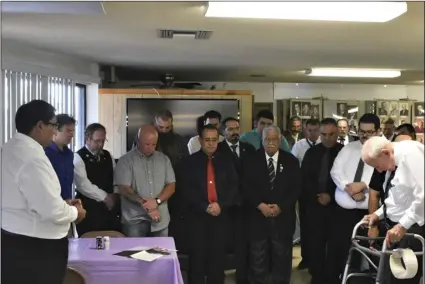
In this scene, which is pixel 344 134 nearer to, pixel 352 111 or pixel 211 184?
pixel 352 111

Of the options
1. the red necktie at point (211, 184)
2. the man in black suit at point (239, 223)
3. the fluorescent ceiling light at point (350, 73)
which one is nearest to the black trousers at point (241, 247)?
the man in black suit at point (239, 223)

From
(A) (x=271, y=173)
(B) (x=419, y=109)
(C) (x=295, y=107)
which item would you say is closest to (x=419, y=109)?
(B) (x=419, y=109)

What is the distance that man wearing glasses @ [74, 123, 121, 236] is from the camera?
104 inches

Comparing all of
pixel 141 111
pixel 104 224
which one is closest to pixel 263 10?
pixel 104 224

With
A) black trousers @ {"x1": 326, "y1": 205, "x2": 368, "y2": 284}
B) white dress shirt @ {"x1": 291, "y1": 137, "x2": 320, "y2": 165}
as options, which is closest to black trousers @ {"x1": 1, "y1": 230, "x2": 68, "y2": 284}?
black trousers @ {"x1": 326, "y1": 205, "x2": 368, "y2": 284}

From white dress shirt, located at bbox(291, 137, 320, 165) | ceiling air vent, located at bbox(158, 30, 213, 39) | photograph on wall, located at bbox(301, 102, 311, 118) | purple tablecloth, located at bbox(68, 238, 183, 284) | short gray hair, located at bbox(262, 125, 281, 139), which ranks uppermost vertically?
ceiling air vent, located at bbox(158, 30, 213, 39)

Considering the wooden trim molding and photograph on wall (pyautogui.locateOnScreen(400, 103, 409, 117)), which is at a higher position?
the wooden trim molding

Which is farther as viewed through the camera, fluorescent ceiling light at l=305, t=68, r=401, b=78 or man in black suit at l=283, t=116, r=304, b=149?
man in black suit at l=283, t=116, r=304, b=149

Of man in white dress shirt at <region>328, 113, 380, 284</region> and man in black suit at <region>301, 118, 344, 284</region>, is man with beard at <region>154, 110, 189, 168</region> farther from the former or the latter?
man in white dress shirt at <region>328, 113, 380, 284</region>

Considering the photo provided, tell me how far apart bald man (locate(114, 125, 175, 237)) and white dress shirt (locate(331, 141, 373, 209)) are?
0.85 m

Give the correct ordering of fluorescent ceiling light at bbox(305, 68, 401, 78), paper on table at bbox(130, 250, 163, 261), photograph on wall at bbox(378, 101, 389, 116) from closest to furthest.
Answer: paper on table at bbox(130, 250, 163, 261) → photograph on wall at bbox(378, 101, 389, 116) → fluorescent ceiling light at bbox(305, 68, 401, 78)

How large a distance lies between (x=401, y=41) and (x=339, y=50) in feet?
1.98

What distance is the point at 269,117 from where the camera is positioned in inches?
106

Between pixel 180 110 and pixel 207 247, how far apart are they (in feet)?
3.07
